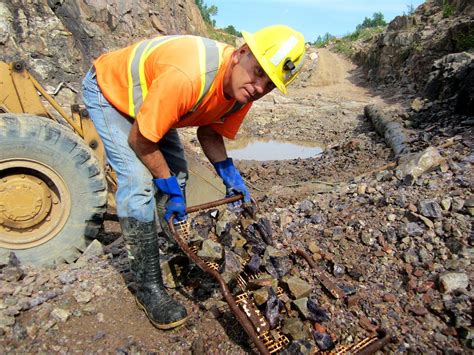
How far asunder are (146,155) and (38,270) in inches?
62.3

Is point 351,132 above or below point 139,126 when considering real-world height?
above

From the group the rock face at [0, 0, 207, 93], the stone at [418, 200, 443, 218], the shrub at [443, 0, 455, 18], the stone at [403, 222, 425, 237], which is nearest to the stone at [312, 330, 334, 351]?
the stone at [403, 222, 425, 237]

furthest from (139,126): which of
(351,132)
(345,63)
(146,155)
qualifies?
(345,63)

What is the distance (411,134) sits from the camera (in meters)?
7.36

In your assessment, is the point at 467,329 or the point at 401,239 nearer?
the point at 467,329

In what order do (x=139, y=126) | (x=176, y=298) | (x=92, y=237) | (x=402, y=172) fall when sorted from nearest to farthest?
(x=139, y=126)
(x=176, y=298)
(x=92, y=237)
(x=402, y=172)

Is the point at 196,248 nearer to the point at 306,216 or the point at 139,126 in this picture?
the point at 139,126

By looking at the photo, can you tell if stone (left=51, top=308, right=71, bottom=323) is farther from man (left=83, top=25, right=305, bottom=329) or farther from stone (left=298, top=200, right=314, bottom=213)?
stone (left=298, top=200, right=314, bottom=213)

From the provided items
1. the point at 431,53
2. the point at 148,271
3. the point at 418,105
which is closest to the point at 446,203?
the point at 148,271

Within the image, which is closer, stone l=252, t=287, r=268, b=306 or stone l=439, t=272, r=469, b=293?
stone l=252, t=287, r=268, b=306

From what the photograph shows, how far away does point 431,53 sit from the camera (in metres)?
14.2

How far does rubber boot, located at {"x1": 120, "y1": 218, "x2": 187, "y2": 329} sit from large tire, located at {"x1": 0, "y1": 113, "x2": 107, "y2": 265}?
92 cm

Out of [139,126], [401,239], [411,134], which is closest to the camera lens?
[139,126]

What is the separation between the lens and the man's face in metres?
2.05
